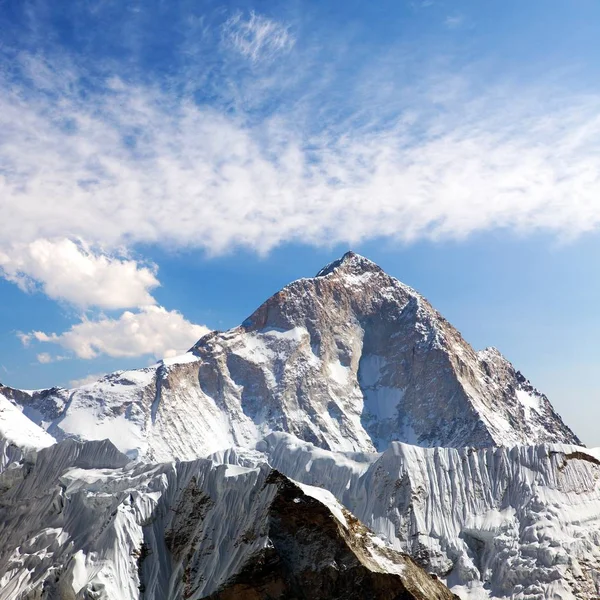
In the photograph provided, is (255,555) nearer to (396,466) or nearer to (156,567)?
(156,567)

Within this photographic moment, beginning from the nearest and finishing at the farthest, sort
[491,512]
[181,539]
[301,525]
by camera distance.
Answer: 1. [301,525]
2. [181,539]
3. [491,512]

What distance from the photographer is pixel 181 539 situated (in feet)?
298

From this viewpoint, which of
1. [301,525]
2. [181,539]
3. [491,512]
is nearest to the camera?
[301,525]

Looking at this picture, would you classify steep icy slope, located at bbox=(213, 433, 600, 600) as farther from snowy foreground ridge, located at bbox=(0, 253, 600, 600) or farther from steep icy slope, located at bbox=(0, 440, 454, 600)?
steep icy slope, located at bbox=(0, 440, 454, 600)

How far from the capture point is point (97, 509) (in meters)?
99.1

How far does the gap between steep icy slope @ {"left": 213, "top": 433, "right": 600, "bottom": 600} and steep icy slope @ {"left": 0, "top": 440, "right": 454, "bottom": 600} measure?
28206mm

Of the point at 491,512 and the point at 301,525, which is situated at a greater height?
the point at 491,512

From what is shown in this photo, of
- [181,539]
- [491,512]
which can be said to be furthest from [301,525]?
[491,512]

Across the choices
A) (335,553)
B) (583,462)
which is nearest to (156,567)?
(335,553)

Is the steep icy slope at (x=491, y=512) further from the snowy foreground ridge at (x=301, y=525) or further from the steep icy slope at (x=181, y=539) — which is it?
the steep icy slope at (x=181, y=539)

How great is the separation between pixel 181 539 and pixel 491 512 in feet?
158

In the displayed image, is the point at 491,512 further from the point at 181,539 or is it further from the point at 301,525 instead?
the point at 301,525

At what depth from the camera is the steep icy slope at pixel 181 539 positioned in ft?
229

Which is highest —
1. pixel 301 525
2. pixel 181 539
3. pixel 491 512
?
pixel 491 512
